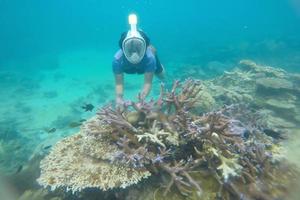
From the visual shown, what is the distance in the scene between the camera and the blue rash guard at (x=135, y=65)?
6.92 metres

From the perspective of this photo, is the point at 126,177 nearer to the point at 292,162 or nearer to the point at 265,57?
the point at 292,162

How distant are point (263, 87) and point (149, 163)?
7.09 m

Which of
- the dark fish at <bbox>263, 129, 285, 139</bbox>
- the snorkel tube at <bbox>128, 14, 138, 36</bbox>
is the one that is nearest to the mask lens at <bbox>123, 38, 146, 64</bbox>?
the snorkel tube at <bbox>128, 14, 138, 36</bbox>

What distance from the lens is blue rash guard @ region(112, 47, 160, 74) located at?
22.7 ft

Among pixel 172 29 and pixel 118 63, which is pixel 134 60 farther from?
pixel 172 29

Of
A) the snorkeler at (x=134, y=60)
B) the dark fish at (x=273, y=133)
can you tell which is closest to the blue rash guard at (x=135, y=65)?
the snorkeler at (x=134, y=60)

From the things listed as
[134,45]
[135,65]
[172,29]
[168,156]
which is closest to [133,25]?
[134,45]

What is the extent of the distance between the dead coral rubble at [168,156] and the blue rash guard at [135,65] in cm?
261

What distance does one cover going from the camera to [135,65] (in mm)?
6926

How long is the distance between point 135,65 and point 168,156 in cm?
332

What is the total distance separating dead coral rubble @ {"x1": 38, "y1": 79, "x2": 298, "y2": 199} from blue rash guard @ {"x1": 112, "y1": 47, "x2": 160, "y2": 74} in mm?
2611

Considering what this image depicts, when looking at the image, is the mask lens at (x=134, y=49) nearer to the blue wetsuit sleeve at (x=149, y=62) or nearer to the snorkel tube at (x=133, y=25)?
the snorkel tube at (x=133, y=25)

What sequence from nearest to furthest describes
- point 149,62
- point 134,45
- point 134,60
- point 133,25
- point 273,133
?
point 273,133, point 134,45, point 134,60, point 133,25, point 149,62

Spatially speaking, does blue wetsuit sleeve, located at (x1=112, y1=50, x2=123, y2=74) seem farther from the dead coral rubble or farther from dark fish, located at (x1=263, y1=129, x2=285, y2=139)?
dark fish, located at (x1=263, y1=129, x2=285, y2=139)
